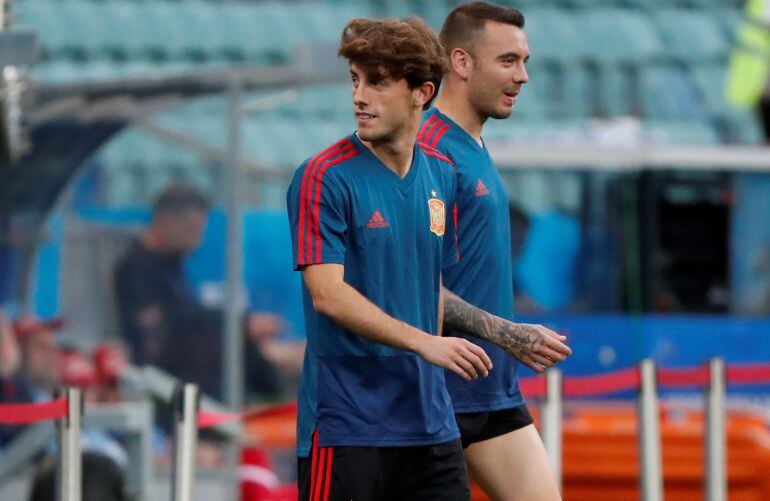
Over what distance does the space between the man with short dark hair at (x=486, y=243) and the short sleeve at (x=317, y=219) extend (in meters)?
0.76

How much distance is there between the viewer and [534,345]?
424cm

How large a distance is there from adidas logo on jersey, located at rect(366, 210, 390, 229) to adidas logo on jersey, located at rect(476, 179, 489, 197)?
0.80 metres

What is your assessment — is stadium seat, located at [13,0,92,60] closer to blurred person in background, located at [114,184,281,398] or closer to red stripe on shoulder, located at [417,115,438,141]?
blurred person in background, located at [114,184,281,398]

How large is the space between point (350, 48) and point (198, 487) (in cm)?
581

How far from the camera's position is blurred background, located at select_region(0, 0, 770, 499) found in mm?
9859

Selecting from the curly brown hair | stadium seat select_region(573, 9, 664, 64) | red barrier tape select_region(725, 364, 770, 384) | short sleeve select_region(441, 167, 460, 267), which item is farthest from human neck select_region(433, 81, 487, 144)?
stadium seat select_region(573, 9, 664, 64)

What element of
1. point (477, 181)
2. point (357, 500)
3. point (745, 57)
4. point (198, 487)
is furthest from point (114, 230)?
point (745, 57)

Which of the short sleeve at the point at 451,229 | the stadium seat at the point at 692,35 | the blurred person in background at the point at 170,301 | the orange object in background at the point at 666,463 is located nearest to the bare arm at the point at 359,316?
the short sleeve at the point at 451,229

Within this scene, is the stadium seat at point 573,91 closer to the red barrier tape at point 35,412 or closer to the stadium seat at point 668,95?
the stadium seat at point 668,95

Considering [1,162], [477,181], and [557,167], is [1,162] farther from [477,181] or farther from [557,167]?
[557,167]

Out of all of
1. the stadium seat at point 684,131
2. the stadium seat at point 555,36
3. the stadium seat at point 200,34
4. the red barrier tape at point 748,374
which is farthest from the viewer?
the stadium seat at point 555,36

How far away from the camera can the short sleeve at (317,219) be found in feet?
12.9

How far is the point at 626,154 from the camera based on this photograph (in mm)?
15195

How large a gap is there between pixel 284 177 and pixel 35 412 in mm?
8625
